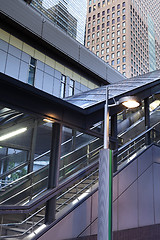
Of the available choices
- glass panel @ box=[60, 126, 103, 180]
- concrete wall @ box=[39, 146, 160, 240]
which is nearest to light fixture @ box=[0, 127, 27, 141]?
glass panel @ box=[60, 126, 103, 180]

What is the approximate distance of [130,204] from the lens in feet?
26.0

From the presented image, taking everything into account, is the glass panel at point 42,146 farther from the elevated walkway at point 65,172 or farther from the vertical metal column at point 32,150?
the vertical metal column at point 32,150

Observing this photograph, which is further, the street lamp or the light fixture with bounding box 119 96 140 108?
the light fixture with bounding box 119 96 140 108

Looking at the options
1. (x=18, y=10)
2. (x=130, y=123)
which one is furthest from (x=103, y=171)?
(x=18, y=10)

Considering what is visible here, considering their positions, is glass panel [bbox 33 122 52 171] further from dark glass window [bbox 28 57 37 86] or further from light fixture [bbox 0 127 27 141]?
dark glass window [bbox 28 57 37 86]

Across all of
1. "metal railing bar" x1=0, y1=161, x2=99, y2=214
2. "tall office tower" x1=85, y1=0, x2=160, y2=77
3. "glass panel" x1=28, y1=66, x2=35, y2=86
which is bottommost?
"metal railing bar" x1=0, y1=161, x2=99, y2=214

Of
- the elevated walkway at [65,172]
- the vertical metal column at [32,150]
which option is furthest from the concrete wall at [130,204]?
the vertical metal column at [32,150]

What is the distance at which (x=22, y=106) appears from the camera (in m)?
5.23

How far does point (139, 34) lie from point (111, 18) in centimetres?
1219

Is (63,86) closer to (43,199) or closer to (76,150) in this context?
(76,150)

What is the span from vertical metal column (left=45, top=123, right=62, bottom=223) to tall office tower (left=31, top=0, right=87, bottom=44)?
17.8 meters

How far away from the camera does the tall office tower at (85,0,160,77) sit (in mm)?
80438

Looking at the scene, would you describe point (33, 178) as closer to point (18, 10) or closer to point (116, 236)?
point (116, 236)

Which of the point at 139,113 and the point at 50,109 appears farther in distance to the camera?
the point at 139,113
